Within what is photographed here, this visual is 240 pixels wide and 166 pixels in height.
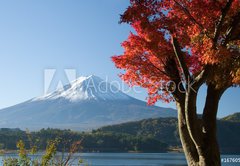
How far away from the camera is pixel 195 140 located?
1001 cm

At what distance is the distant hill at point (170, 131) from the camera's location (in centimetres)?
15581

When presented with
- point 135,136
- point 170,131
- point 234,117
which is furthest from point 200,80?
point 234,117

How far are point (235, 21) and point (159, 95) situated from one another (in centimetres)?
315

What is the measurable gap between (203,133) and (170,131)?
492ft

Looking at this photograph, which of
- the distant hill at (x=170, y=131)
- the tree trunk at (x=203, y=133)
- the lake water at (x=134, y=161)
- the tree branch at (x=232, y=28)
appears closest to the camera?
the tree branch at (x=232, y=28)

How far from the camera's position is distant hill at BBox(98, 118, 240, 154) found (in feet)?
511

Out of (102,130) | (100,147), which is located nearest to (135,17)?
(100,147)

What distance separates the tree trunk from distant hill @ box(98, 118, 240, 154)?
143m

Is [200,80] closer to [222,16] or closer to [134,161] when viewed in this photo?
[222,16]

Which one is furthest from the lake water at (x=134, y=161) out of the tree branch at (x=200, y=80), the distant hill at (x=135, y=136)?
the tree branch at (x=200, y=80)

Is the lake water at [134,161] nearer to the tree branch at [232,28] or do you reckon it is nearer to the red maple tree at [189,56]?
the red maple tree at [189,56]

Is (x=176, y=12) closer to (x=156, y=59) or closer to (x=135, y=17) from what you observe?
(x=135, y=17)

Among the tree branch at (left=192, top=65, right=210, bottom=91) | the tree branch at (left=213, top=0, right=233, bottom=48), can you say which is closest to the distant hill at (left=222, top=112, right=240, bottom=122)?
the tree branch at (left=192, top=65, right=210, bottom=91)

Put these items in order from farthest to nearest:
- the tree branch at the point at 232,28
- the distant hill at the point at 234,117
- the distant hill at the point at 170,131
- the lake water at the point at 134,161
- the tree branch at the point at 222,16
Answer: the distant hill at the point at 234,117
the distant hill at the point at 170,131
the lake water at the point at 134,161
the tree branch at the point at 232,28
the tree branch at the point at 222,16
